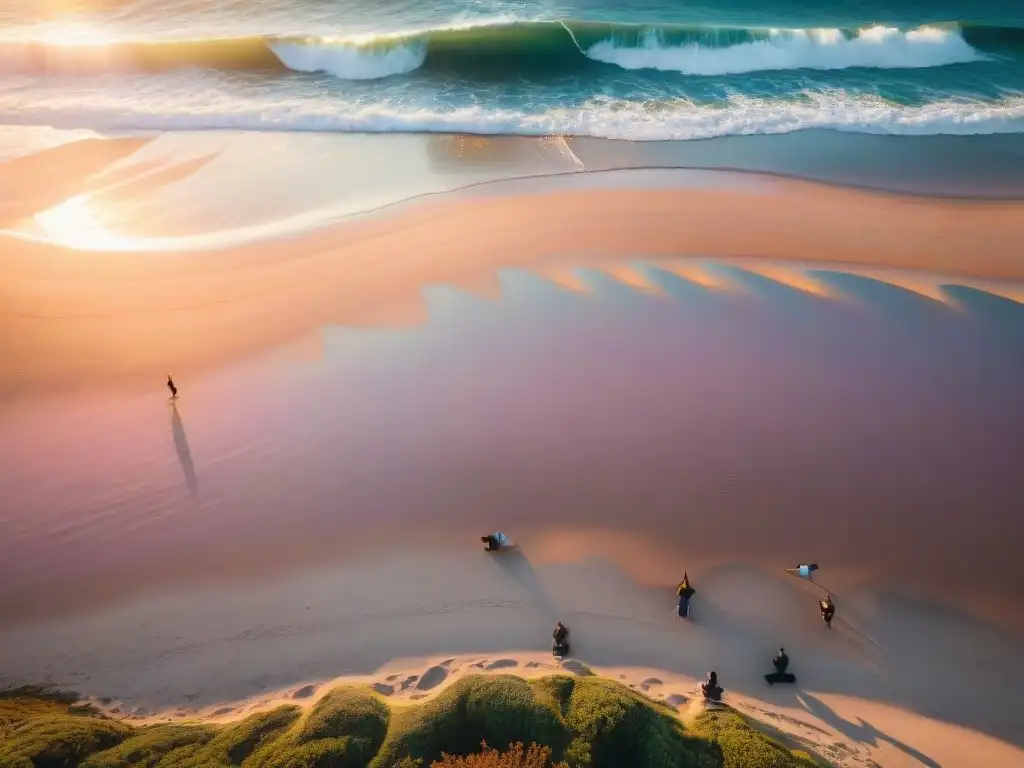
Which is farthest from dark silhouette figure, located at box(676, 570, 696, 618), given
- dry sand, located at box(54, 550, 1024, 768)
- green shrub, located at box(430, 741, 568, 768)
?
green shrub, located at box(430, 741, 568, 768)

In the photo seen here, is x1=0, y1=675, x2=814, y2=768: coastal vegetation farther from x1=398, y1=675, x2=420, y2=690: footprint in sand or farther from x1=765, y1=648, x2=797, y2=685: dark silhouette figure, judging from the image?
x1=765, y1=648, x2=797, y2=685: dark silhouette figure

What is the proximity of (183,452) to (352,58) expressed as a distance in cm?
1858

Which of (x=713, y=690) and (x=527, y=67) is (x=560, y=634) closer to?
(x=713, y=690)

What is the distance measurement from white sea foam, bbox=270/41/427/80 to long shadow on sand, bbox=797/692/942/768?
2353 cm

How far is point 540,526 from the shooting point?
10.7 meters

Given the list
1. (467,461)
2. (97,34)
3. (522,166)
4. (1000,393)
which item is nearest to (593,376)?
(467,461)

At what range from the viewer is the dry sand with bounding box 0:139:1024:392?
13898 millimetres

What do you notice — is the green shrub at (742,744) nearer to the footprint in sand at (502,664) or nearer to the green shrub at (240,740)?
the footprint in sand at (502,664)

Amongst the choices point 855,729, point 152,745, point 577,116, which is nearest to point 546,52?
point 577,116

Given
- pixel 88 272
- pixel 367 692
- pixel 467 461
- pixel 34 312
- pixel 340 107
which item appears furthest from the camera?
pixel 340 107

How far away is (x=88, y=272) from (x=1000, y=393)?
18.9m

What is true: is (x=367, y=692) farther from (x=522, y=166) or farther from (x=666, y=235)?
(x=522, y=166)

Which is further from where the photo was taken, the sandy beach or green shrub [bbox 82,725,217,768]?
the sandy beach

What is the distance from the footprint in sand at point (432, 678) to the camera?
8.67m
